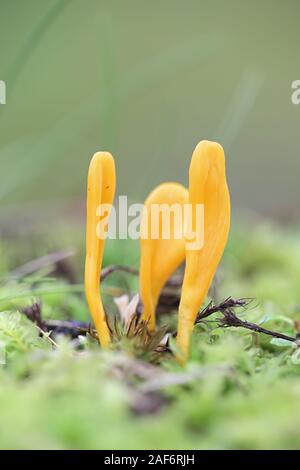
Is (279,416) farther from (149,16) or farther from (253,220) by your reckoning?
(149,16)

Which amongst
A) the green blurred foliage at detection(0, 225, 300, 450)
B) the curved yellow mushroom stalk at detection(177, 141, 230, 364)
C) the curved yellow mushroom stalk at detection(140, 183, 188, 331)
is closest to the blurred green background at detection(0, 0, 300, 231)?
the curved yellow mushroom stalk at detection(140, 183, 188, 331)

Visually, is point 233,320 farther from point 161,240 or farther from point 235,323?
point 161,240

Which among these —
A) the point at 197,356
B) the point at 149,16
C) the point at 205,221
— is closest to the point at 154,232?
the point at 205,221

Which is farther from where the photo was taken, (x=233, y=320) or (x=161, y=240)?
(x=161, y=240)

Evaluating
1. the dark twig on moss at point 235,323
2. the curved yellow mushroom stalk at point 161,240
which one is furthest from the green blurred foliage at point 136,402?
the curved yellow mushroom stalk at point 161,240

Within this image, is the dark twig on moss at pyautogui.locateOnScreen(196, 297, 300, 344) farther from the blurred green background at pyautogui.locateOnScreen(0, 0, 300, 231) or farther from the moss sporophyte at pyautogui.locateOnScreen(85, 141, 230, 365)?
the blurred green background at pyautogui.locateOnScreen(0, 0, 300, 231)

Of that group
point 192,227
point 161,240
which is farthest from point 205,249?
point 161,240

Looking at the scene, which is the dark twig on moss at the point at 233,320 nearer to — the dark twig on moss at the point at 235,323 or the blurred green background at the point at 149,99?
the dark twig on moss at the point at 235,323
